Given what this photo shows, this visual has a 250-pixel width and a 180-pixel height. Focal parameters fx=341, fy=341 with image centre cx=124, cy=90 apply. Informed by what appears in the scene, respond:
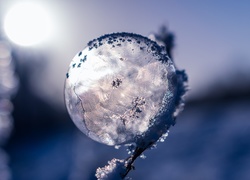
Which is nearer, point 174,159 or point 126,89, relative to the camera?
point 126,89

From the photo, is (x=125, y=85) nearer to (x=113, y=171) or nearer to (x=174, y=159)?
(x=113, y=171)

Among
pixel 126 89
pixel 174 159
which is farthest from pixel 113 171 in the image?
pixel 174 159

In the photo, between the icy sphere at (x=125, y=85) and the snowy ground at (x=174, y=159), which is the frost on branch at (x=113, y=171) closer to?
the icy sphere at (x=125, y=85)

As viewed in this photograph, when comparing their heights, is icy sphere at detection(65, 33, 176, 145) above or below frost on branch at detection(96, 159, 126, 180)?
above

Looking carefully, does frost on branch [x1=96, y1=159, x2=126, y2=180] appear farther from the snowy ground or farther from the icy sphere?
the snowy ground

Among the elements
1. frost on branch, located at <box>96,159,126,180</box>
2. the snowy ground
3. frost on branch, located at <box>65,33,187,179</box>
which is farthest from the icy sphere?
the snowy ground

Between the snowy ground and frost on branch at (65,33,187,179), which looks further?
the snowy ground

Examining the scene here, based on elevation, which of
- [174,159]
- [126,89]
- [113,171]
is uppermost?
[174,159]

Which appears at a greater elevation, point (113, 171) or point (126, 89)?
point (126, 89)

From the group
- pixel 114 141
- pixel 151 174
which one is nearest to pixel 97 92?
pixel 114 141
